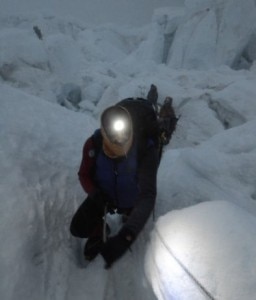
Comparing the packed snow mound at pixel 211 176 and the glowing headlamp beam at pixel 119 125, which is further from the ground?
the glowing headlamp beam at pixel 119 125

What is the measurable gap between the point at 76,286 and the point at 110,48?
4771 centimetres

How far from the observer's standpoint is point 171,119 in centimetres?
573

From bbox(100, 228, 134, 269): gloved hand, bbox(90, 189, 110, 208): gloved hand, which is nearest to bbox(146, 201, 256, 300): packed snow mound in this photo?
bbox(100, 228, 134, 269): gloved hand

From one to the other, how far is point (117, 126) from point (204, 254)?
3.30 feet

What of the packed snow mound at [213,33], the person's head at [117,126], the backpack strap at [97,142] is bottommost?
the packed snow mound at [213,33]

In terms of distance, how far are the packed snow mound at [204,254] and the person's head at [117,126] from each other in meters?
0.71

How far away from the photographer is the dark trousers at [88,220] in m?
2.96

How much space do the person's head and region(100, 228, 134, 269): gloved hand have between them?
0.63 m

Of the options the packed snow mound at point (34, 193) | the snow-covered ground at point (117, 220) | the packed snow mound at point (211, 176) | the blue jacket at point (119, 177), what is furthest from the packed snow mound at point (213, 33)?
the blue jacket at point (119, 177)

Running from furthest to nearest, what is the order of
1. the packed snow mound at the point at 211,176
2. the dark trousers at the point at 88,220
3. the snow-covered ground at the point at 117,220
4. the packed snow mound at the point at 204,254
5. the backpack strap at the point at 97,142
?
1. the packed snow mound at the point at 211,176
2. the dark trousers at the point at 88,220
3. the backpack strap at the point at 97,142
4. the snow-covered ground at the point at 117,220
5. the packed snow mound at the point at 204,254

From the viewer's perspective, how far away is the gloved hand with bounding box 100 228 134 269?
239 cm

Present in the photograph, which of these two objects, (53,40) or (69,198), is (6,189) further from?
(53,40)

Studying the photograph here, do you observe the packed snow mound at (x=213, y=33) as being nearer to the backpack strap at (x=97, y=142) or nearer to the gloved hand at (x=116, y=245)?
the backpack strap at (x=97, y=142)

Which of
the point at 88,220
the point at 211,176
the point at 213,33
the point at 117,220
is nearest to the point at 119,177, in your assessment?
the point at 88,220
